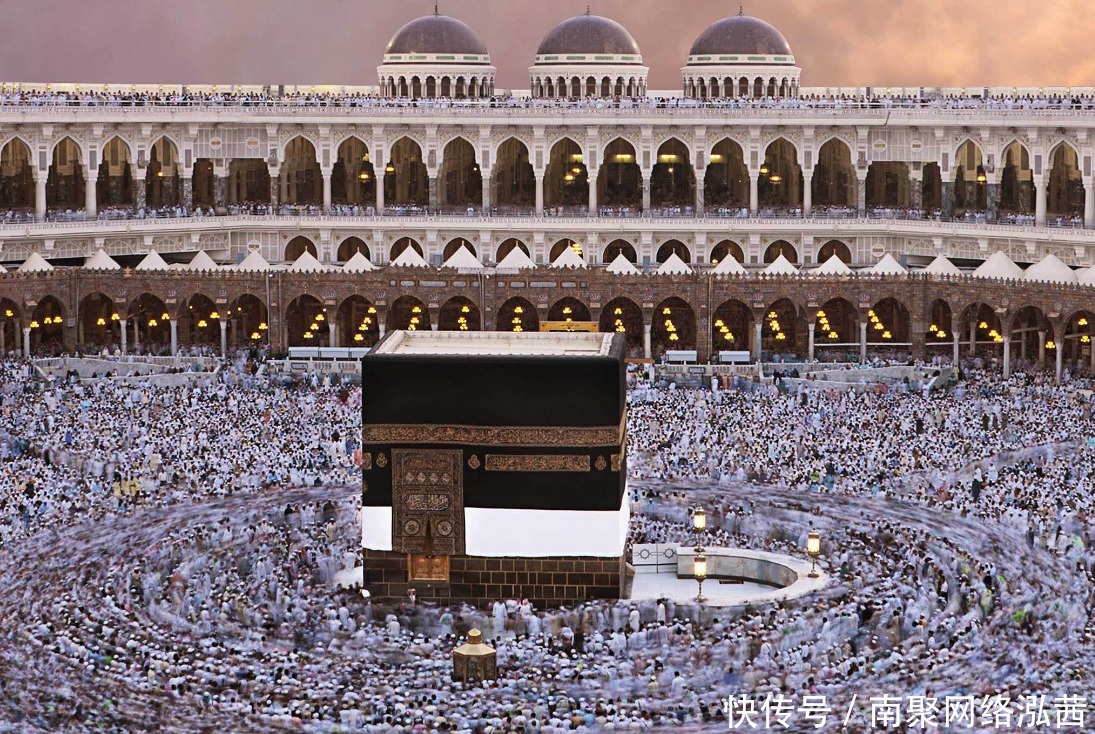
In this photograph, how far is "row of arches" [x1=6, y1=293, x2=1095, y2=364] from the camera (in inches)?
1705

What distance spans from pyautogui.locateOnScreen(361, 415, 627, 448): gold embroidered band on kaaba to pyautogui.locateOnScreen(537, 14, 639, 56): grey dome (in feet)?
112

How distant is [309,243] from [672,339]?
1179cm

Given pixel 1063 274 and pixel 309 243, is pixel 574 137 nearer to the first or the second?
pixel 309 243

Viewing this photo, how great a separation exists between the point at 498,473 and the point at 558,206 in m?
29.9

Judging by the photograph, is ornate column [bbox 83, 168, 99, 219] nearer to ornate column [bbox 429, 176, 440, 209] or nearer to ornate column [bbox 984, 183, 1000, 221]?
ornate column [bbox 429, 176, 440, 209]

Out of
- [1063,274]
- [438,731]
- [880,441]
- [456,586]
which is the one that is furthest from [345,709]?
[1063,274]

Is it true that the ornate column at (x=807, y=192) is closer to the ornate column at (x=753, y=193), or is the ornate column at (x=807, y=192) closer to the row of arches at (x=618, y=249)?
the row of arches at (x=618, y=249)

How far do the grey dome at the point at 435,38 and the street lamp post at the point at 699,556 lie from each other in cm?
3295

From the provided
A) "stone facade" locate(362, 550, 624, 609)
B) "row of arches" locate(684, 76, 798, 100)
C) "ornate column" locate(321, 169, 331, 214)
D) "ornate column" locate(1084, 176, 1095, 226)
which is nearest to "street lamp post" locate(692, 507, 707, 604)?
"stone facade" locate(362, 550, 624, 609)

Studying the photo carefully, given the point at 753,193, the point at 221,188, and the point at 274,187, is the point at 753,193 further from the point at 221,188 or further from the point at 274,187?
the point at 221,188

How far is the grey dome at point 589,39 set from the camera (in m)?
56.4

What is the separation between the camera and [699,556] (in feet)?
77.4

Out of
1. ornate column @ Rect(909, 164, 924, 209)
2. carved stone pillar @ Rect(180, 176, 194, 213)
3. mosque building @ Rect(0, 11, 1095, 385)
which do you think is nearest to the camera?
mosque building @ Rect(0, 11, 1095, 385)

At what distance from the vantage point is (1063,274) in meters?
40.3
